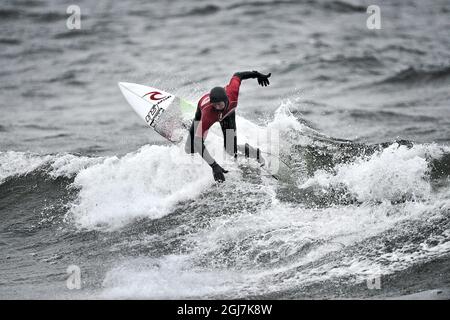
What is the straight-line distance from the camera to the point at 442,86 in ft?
52.9

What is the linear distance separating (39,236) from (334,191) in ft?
14.0

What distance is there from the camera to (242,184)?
30.7ft

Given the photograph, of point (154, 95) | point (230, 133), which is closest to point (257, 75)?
point (230, 133)

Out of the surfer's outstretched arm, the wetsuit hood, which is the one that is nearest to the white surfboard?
the surfer's outstretched arm

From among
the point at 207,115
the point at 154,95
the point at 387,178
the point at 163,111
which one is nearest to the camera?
the point at 207,115

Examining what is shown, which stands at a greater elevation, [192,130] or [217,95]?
[217,95]

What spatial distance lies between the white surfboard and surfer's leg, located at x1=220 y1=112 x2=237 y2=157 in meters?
1.16

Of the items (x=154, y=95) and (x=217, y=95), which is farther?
(x=154, y=95)

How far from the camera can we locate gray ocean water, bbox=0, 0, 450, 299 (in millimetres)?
7215

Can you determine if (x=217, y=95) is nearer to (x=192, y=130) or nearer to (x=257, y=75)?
(x=192, y=130)

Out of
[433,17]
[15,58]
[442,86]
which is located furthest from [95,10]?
[442,86]

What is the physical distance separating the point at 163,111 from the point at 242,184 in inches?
90.5

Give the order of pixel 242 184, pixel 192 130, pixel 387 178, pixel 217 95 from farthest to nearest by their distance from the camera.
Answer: pixel 242 184 → pixel 192 130 → pixel 387 178 → pixel 217 95

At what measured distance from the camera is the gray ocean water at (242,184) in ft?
23.7
